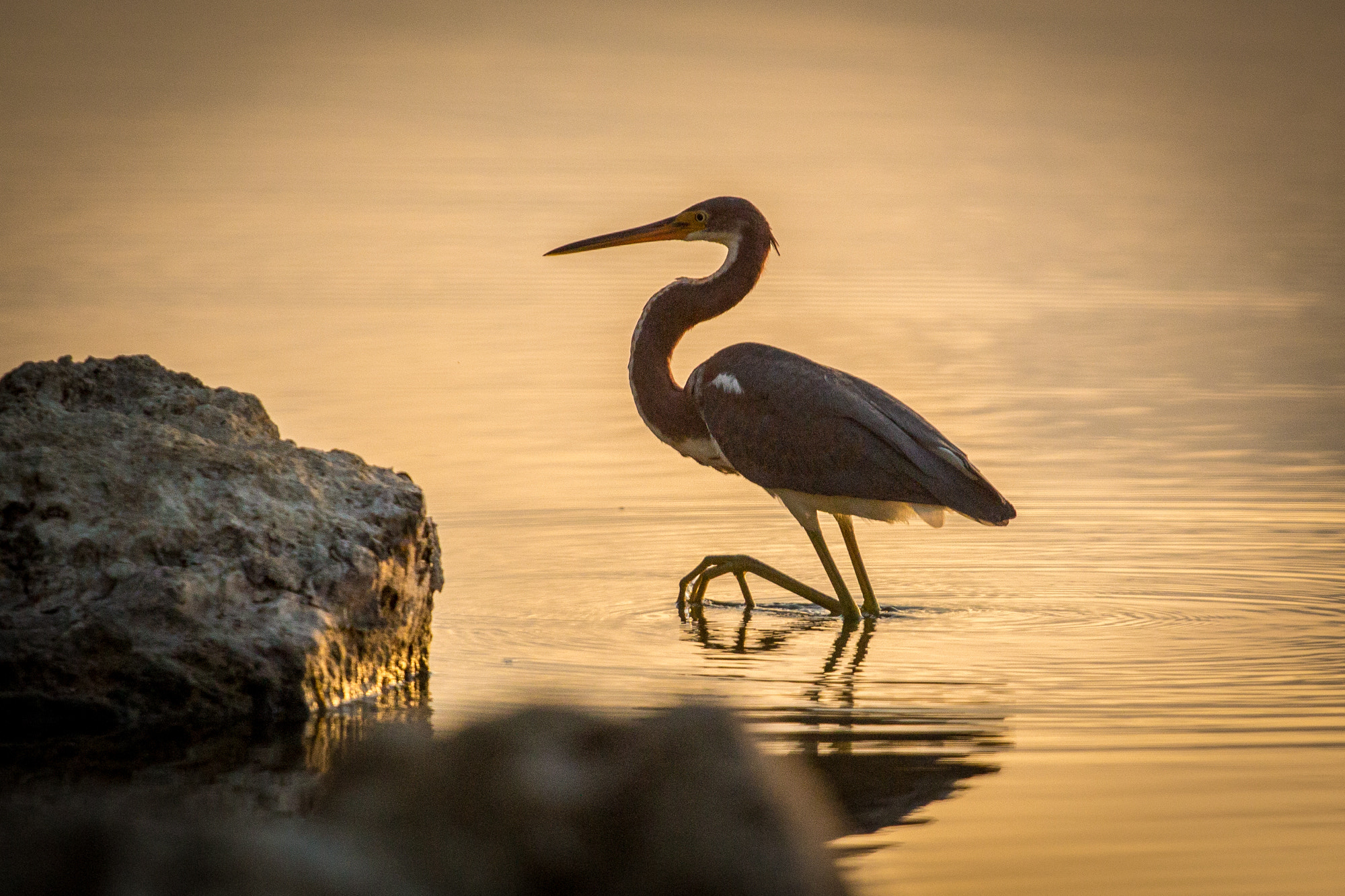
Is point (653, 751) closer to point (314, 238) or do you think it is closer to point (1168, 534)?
point (1168, 534)

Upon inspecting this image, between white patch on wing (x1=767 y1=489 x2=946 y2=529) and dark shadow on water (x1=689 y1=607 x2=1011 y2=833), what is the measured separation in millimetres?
1174

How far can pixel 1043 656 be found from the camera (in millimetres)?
7074

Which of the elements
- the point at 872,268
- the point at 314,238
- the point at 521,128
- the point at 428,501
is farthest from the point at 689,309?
the point at 521,128

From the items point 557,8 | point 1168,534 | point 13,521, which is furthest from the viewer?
point 557,8

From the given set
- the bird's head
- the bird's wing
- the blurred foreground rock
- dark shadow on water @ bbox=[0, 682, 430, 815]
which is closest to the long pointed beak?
the bird's head

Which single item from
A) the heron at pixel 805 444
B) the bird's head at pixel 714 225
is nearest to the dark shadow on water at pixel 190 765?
the heron at pixel 805 444

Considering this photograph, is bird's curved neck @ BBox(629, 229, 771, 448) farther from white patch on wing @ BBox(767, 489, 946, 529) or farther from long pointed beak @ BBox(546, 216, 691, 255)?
white patch on wing @ BBox(767, 489, 946, 529)

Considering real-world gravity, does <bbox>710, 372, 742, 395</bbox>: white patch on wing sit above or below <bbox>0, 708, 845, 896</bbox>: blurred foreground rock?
above

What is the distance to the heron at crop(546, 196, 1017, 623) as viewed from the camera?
7852 millimetres

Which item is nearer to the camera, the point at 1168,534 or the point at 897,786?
the point at 897,786

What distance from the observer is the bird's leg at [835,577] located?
7836 millimetres

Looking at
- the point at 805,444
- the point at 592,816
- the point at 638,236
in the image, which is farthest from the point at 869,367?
the point at 592,816

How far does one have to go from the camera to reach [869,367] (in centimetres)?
1412

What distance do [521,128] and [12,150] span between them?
855cm
